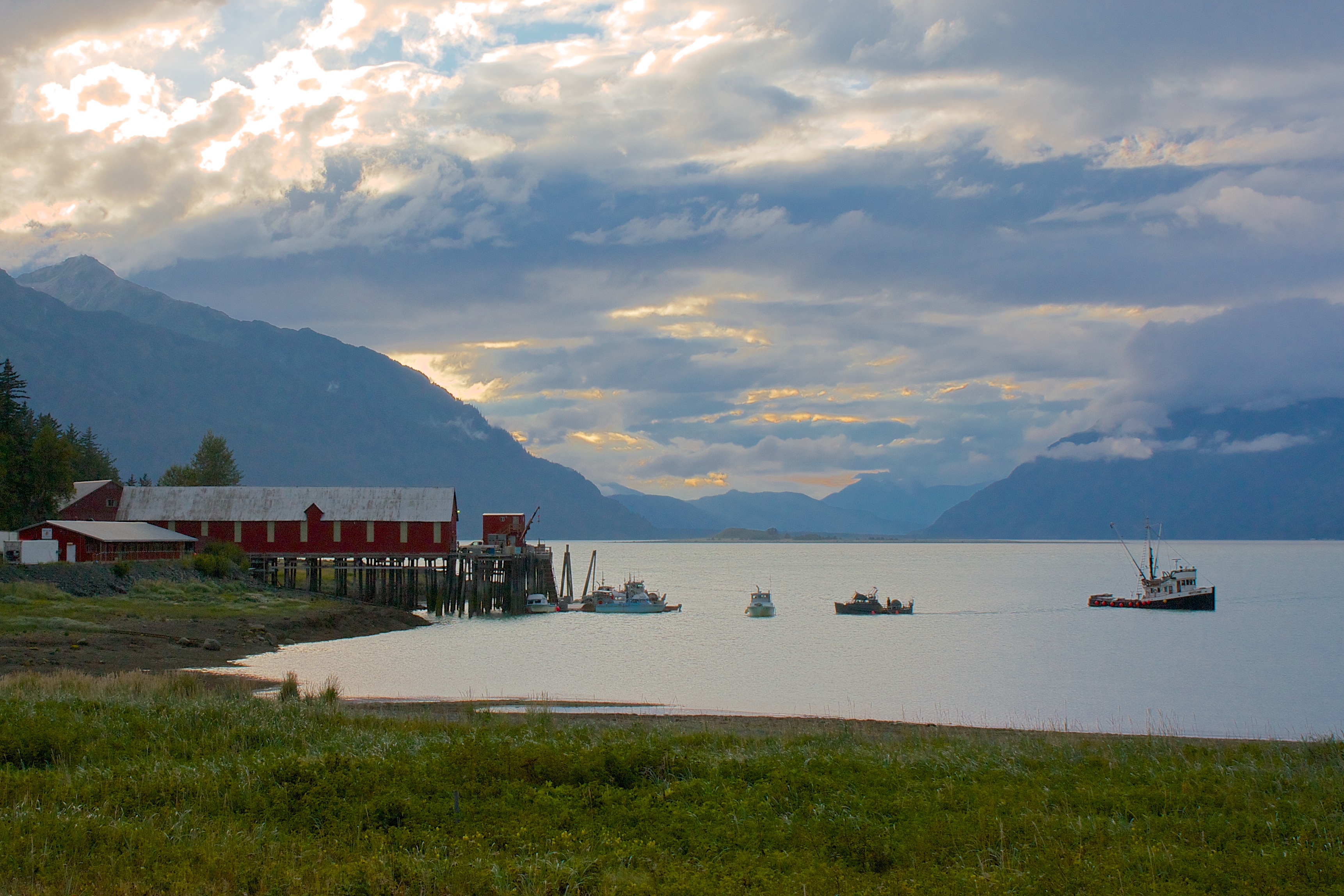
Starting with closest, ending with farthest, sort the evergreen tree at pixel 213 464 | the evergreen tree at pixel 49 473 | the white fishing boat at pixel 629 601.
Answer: the evergreen tree at pixel 49 473, the white fishing boat at pixel 629 601, the evergreen tree at pixel 213 464

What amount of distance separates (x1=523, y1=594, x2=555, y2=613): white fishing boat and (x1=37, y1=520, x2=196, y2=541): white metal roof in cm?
2616

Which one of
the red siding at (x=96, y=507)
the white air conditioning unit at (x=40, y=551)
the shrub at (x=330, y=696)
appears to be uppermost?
the red siding at (x=96, y=507)

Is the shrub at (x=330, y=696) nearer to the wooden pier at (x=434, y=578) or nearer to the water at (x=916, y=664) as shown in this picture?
the water at (x=916, y=664)

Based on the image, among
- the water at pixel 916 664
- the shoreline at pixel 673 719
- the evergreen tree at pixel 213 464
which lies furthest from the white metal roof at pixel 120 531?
the evergreen tree at pixel 213 464

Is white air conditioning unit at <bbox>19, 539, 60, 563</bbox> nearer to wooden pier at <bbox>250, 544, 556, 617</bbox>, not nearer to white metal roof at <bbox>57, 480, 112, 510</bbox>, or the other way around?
white metal roof at <bbox>57, 480, 112, 510</bbox>

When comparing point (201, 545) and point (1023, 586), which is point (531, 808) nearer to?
point (201, 545)

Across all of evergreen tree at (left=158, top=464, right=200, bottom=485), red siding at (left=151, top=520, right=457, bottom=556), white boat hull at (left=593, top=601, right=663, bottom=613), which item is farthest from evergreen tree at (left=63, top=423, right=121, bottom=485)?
white boat hull at (left=593, top=601, right=663, bottom=613)

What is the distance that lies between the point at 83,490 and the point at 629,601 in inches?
1732

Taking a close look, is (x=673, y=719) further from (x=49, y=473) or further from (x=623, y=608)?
(x=49, y=473)

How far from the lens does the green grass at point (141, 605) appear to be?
41.6m

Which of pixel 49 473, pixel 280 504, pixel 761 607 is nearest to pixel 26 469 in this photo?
pixel 49 473

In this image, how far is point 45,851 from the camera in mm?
11406

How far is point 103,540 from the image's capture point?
6412 cm

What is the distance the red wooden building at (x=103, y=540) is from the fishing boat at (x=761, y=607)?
4514cm
